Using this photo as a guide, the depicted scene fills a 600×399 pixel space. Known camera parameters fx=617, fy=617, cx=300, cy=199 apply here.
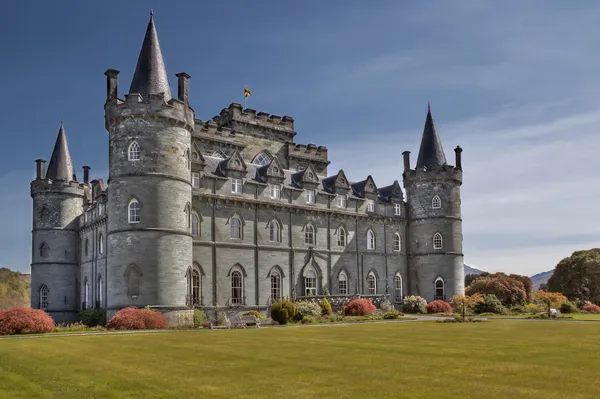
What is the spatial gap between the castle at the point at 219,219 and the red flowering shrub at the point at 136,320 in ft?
7.78

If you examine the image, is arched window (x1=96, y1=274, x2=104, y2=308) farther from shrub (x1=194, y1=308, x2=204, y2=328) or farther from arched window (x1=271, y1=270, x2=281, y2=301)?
arched window (x1=271, y1=270, x2=281, y2=301)

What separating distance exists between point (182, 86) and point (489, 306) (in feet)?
94.5

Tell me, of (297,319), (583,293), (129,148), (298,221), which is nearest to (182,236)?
(129,148)

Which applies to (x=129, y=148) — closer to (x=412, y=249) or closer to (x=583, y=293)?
(x=412, y=249)

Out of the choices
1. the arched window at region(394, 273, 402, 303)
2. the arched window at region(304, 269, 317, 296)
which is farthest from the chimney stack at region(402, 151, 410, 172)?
the arched window at region(304, 269, 317, 296)

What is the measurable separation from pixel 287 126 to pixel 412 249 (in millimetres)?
16782

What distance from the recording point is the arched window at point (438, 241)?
2279 inches

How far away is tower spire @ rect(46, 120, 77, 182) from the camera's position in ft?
177

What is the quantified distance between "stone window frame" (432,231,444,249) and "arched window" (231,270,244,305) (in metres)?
20.8

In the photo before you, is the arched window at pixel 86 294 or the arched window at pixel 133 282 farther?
the arched window at pixel 86 294

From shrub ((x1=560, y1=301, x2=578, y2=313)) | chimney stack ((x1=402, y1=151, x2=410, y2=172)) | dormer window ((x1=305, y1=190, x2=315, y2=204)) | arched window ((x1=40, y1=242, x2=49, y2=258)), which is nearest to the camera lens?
shrub ((x1=560, y1=301, x2=578, y2=313))

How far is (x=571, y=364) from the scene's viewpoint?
54.1 ft

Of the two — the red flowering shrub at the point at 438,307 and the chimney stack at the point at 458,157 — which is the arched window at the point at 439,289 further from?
the chimney stack at the point at 458,157

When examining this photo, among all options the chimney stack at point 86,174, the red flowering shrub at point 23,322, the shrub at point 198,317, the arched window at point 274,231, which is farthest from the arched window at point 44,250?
the red flowering shrub at point 23,322
